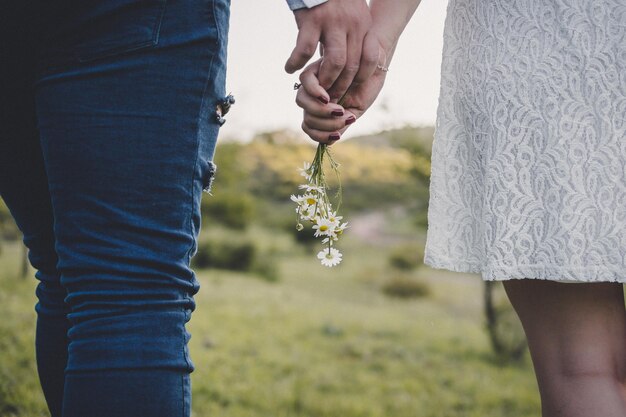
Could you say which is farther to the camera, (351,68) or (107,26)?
(351,68)

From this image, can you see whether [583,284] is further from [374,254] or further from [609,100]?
[374,254]

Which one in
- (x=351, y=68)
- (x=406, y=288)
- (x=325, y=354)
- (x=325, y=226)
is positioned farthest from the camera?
(x=406, y=288)

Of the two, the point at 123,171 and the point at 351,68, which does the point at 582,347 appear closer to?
the point at 351,68

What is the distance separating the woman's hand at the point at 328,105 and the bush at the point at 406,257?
21.2 ft

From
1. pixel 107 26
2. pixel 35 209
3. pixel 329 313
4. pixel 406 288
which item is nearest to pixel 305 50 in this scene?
pixel 107 26

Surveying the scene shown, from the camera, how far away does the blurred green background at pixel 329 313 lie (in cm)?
293

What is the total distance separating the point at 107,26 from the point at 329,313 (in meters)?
4.88

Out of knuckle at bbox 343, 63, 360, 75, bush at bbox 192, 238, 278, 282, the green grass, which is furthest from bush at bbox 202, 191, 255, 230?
knuckle at bbox 343, 63, 360, 75

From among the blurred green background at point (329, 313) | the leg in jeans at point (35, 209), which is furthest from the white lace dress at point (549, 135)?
the blurred green background at point (329, 313)

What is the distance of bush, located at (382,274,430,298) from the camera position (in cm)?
681

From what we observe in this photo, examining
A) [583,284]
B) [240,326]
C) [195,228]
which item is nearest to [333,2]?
[195,228]

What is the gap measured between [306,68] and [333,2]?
15 cm

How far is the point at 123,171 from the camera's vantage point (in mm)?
770

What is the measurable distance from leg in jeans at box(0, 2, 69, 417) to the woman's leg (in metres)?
0.85
